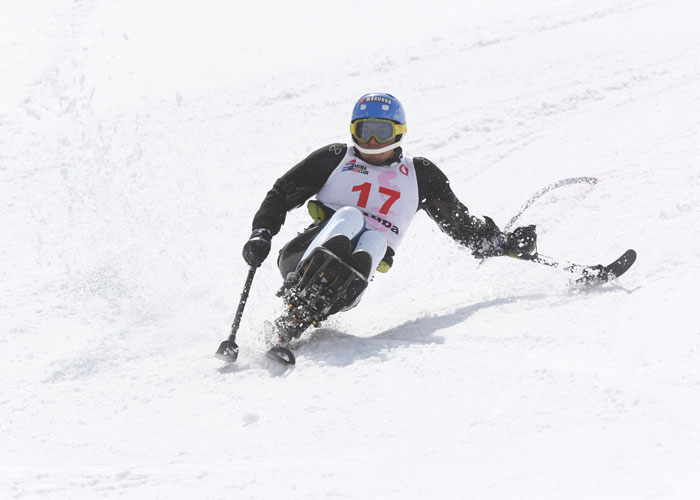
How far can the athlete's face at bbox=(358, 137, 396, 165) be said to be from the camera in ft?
15.4

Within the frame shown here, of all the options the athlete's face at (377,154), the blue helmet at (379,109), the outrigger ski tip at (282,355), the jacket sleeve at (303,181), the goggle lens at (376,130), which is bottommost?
the outrigger ski tip at (282,355)

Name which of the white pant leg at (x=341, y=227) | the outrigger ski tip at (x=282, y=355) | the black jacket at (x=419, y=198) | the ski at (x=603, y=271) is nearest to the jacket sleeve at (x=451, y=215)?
the black jacket at (x=419, y=198)

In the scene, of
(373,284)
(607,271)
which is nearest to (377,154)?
(373,284)

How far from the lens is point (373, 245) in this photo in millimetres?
4277

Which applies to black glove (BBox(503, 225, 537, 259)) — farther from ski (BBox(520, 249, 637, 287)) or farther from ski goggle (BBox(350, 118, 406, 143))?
ski goggle (BBox(350, 118, 406, 143))

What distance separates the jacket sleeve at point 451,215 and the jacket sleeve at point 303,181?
55cm

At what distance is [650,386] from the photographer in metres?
3.08

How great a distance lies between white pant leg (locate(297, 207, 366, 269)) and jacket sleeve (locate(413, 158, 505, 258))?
66 centimetres

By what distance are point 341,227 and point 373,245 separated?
21 cm

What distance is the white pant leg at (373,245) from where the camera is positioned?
4.24m

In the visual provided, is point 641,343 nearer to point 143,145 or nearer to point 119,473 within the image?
point 119,473

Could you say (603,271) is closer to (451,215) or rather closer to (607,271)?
(607,271)

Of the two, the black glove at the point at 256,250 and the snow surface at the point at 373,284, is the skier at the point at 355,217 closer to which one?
the black glove at the point at 256,250

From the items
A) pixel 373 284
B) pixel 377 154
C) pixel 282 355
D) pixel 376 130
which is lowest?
pixel 373 284
